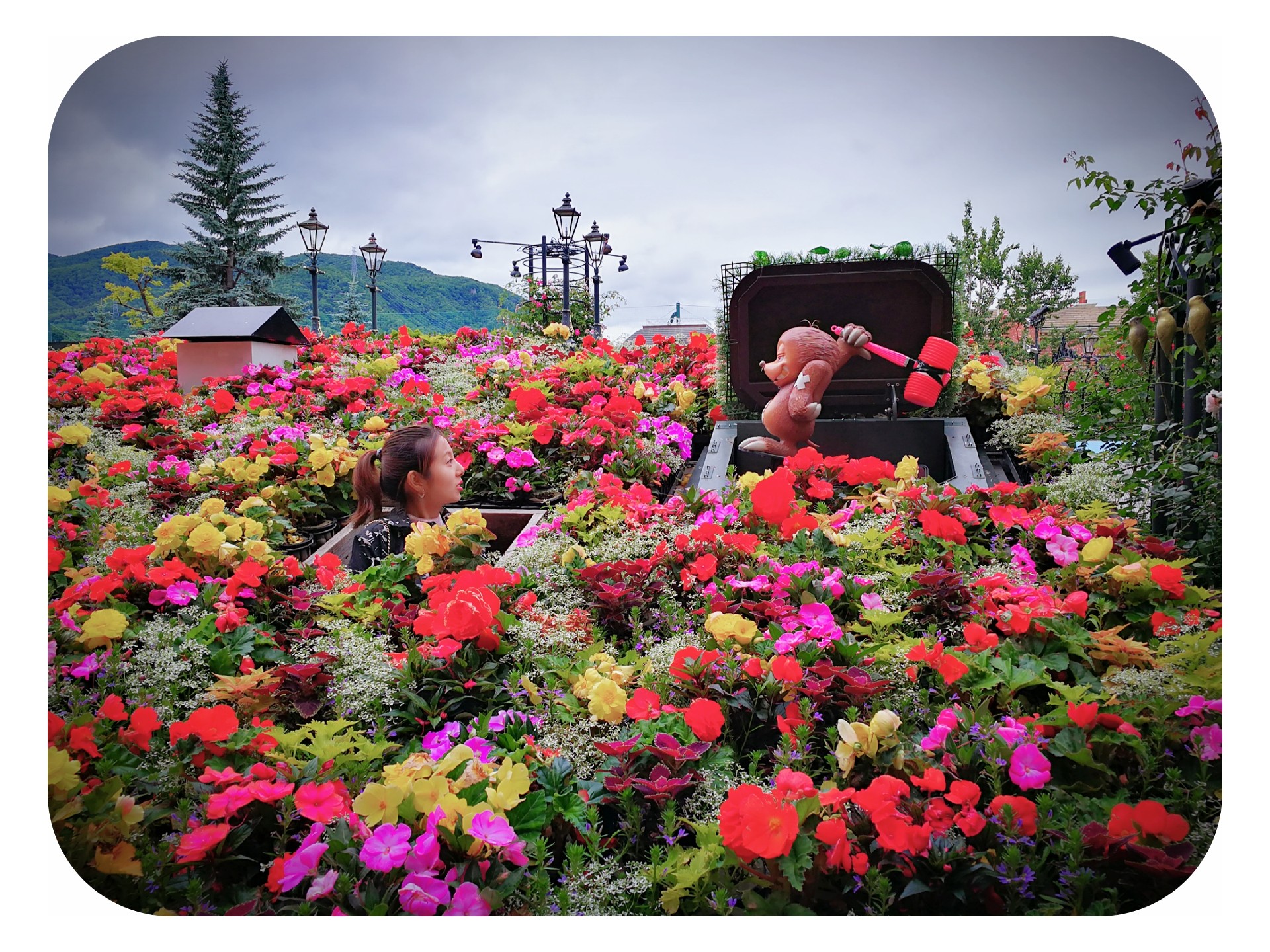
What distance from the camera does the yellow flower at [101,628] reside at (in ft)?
5.67

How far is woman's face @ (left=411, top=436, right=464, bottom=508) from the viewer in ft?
7.80

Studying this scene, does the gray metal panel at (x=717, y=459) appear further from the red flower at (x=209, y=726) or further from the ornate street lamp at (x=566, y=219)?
the red flower at (x=209, y=726)

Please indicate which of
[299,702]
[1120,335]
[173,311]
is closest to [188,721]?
[299,702]

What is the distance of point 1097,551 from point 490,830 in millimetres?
1489

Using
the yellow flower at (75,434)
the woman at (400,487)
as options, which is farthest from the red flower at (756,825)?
the yellow flower at (75,434)

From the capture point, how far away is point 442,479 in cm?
241

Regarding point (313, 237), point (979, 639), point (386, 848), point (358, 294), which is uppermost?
point (313, 237)

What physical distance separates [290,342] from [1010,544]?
7.85 feet

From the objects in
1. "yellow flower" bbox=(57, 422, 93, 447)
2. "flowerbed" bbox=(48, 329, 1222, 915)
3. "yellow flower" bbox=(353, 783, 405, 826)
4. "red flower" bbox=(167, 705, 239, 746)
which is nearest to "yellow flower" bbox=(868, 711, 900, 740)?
"flowerbed" bbox=(48, 329, 1222, 915)

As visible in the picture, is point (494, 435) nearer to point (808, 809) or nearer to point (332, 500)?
A: point (332, 500)

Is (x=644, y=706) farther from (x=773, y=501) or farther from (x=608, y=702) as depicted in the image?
(x=773, y=501)

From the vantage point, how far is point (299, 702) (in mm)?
1630

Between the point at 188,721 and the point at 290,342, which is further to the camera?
the point at 290,342

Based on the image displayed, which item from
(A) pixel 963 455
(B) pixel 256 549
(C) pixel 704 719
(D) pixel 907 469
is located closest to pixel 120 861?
(B) pixel 256 549
